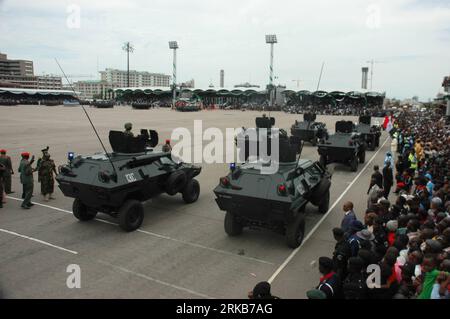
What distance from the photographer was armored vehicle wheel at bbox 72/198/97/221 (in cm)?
907

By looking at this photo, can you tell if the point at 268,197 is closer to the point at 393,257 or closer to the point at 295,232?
the point at 295,232

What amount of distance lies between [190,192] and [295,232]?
158 inches

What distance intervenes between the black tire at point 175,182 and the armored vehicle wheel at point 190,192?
552 millimetres

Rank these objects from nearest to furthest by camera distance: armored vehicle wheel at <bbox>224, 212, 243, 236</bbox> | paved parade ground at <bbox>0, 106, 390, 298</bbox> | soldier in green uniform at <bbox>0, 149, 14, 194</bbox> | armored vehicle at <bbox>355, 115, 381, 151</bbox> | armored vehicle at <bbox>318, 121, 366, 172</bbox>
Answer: paved parade ground at <bbox>0, 106, 390, 298</bbox> < armored vehicle wheel at <bbox>224, 212, 243, 236</bbox> < soldier in green uniform at <bbox>0, 149, 14, 194</bbox> < armored vehicle at <bbox>318, 121, 366, 172</bbox> < armored vehicle at <bbox>355, 115, 381, 151</bbox>

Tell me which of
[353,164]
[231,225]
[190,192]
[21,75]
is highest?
[21,75]

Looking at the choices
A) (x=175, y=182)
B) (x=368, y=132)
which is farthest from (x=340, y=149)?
(x=175, y=182)

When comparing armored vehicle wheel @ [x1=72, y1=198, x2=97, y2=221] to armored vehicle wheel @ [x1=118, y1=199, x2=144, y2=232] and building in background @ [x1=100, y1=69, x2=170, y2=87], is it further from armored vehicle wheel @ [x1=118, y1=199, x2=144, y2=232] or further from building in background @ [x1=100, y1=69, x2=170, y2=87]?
building in background @ [x1=100, y1=69, x2=170, y2=87]

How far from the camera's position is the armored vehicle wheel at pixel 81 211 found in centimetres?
907

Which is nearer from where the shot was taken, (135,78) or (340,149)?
(340,149)

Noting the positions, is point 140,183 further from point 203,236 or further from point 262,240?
point 262,240

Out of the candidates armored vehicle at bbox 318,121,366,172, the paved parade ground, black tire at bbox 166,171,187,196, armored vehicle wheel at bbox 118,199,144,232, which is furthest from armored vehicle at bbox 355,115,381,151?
armored vehicle wheel at bbox 118,199,144,232

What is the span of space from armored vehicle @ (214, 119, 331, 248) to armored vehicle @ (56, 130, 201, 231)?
210cm

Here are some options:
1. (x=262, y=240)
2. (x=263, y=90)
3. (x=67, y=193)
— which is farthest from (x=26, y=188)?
(x=263, y=90)

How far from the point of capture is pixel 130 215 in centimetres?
851
